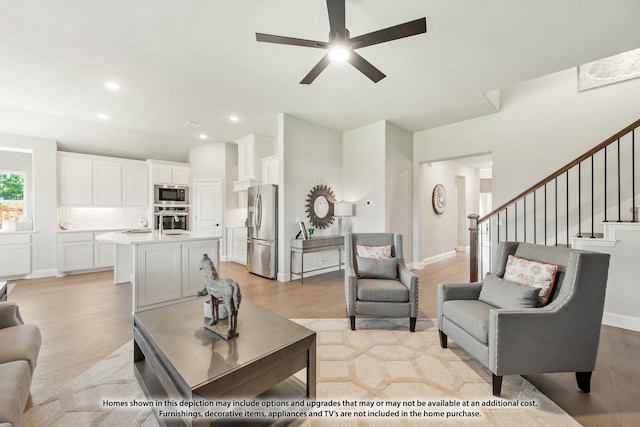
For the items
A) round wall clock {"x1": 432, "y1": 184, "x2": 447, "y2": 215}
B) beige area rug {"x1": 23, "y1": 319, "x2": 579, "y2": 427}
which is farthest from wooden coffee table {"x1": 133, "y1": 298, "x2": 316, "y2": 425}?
round wall clock {"x1": 432, "y1": 184, "x2": 447, "y2": 215}

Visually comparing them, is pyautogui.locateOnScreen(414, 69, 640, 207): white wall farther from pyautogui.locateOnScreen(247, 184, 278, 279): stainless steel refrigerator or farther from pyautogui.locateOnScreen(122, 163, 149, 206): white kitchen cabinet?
pyautogui.locateOnScreen(122, 163, 149, 206): white kitchen cabinet

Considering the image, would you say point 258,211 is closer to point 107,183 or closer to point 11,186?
point 107,183

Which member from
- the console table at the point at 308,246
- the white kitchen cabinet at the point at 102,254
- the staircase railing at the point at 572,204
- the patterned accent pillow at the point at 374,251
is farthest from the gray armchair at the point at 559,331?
the white kitchen cabinet at the point at 102,254

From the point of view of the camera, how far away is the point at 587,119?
3.94m

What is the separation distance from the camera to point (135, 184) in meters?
6.29

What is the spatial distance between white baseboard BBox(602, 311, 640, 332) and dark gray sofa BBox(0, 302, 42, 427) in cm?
467

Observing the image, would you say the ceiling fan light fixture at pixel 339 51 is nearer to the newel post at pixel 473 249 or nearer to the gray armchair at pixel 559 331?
the gray armchair at pixel 559 331

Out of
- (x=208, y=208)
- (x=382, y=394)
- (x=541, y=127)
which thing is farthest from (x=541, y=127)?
(x=208, y=208)

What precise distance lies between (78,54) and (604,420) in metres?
5.34

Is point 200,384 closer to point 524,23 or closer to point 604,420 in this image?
point 604,420

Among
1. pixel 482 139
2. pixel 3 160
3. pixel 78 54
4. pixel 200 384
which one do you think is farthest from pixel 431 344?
pixel 3 160

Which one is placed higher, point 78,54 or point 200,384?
point 78,54

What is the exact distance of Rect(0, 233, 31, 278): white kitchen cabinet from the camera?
4699mm

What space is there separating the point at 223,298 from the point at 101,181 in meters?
6.00
